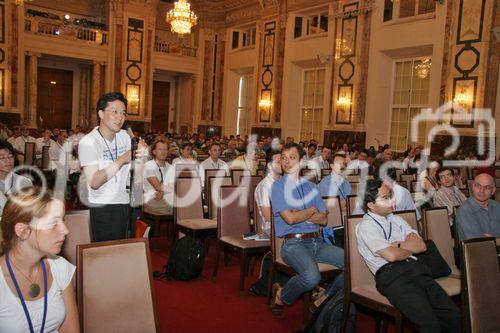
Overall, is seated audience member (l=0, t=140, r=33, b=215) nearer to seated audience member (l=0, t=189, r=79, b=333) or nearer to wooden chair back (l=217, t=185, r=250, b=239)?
seated audience member (l=0, t=189, r=79, b=333)

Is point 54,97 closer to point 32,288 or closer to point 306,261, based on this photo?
point 306,261

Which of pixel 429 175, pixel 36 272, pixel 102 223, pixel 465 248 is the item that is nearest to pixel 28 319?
pixel 36 272

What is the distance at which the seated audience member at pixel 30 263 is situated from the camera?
162 cm

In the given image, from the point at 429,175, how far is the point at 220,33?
14.6 metres

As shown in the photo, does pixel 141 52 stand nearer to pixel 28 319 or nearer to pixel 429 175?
pixel 429 175

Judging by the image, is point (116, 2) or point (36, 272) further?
point (116, 2)

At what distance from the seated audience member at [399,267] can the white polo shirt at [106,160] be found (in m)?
1.47

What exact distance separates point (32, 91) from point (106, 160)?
14.8 metres

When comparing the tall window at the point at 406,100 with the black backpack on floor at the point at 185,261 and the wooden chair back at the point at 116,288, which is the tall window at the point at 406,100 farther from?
the wooden chair back at the point at 116,288

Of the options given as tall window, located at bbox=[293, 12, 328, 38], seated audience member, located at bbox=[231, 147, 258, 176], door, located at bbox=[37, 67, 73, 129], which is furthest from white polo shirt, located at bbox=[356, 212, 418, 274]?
door, located at bbox=[37, 67, 73, 129]

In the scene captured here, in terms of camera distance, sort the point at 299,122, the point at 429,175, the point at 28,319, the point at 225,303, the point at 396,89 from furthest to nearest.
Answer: the point at 299,122
the point at 396,89
the point at 429,175
the point at 225,303
the point at 28,319

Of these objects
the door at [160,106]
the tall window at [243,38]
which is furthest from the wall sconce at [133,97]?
the tall window at [243,38]

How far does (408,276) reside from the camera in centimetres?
271

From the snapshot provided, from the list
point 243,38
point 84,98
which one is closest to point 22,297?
point 243,38
